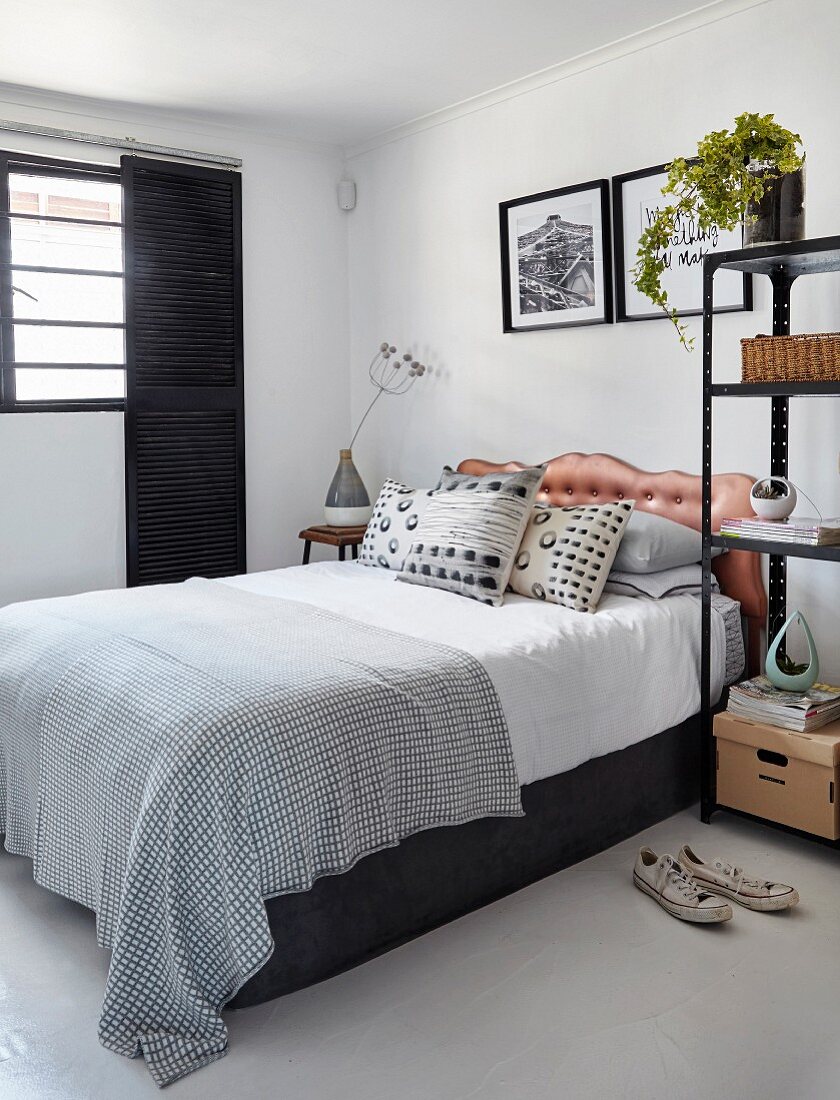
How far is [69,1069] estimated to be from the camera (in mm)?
1797

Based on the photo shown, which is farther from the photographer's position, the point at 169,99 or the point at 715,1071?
the point at 169,99

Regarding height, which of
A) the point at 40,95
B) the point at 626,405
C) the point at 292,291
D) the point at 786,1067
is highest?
the point at 40,95

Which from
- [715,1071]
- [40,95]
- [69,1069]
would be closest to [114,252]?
[40,95]

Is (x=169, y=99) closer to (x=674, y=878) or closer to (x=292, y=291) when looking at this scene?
(x=292, y=291)

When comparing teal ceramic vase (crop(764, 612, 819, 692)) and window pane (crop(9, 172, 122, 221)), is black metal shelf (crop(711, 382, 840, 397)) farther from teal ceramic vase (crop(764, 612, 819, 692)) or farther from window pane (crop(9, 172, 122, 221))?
window pane (crop(9, 172, 122, 221))

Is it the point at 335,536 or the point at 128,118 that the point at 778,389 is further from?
the point at 128,118

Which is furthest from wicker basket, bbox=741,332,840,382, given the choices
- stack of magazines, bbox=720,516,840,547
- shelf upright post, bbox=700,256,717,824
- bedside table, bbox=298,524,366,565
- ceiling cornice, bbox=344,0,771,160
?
bedside table, bbox=298,524,366,565

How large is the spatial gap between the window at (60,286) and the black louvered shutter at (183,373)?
9cm

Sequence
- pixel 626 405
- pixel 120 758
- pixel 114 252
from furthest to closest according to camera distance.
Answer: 1. pixel 114 252
2. pixel 626 405
3. pixel 120 758

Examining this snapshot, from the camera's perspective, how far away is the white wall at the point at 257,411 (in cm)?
397

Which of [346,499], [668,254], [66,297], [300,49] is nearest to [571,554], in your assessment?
[668,254]

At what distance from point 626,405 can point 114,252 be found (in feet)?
7.53

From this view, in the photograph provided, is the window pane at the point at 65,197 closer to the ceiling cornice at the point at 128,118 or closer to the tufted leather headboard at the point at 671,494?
the ceiling cornice at the point at 128,118

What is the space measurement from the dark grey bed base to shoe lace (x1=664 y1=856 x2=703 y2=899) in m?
0.26
